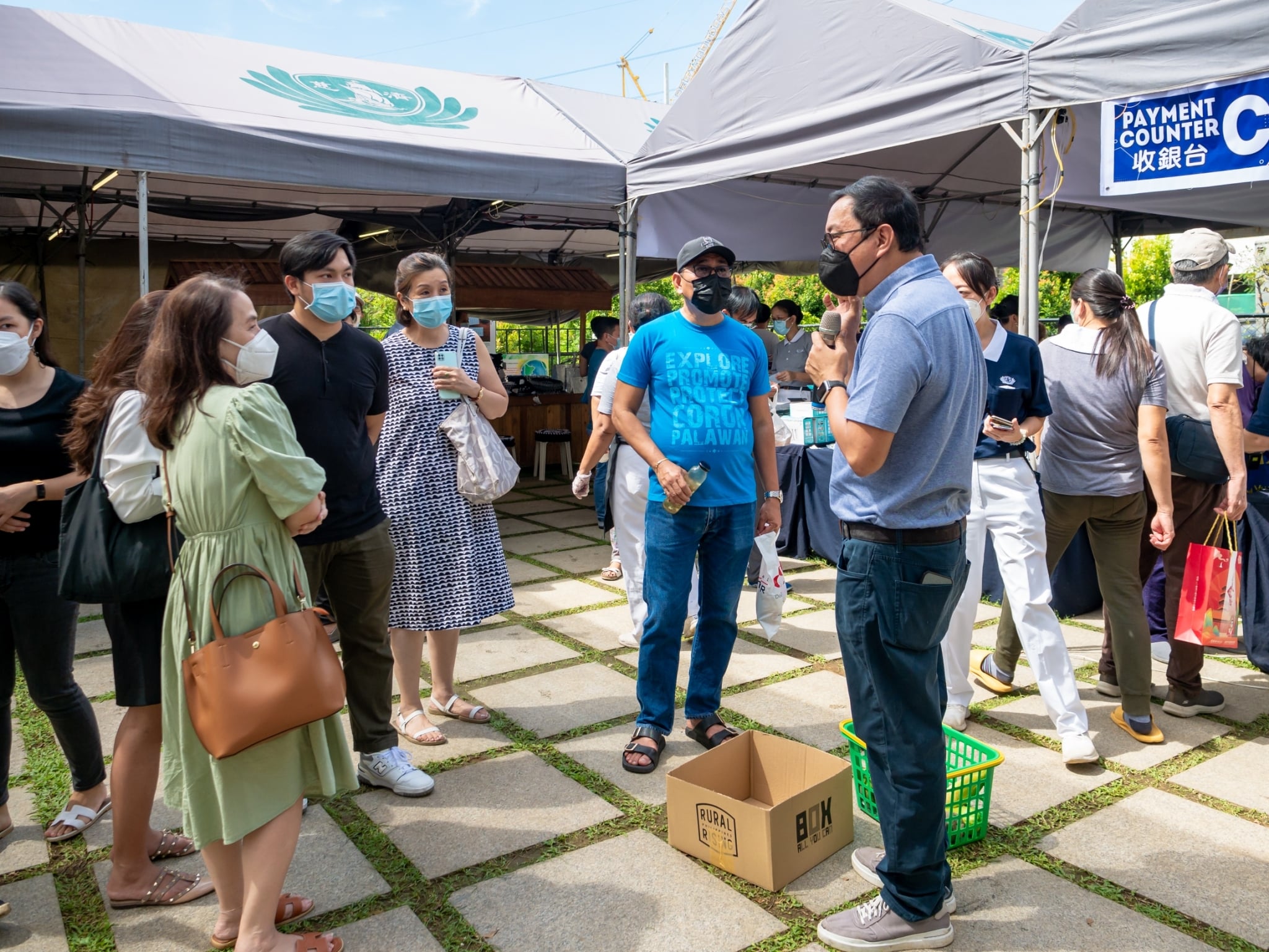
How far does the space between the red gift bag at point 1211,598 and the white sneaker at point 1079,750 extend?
2.21 ft

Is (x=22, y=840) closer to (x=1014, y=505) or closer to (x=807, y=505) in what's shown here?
(x=1014, y=505)

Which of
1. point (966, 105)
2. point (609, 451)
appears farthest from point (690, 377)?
point (966, 105)

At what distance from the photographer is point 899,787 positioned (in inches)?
83.8

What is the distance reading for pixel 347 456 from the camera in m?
2.82

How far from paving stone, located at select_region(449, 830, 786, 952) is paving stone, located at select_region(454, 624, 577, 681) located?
5.53 feet

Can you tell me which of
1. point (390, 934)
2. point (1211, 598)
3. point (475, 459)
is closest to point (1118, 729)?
point (1211, 598)

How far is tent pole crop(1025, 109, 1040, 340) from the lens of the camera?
14.4 feet

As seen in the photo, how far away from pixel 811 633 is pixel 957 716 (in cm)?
130

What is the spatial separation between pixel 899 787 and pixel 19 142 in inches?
204

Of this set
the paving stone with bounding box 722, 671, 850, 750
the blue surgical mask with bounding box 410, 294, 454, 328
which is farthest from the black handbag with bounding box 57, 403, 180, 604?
the paving stone with bounding box 722, 671, 850, 750

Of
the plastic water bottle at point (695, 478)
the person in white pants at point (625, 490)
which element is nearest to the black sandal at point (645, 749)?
the plastic water bottle at point (695, 478)

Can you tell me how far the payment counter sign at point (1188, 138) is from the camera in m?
3.86

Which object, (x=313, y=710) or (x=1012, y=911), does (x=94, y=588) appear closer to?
(x=313, y=710)

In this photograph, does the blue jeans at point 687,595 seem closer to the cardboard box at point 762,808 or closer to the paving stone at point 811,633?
the cardboard box at point 762,808
